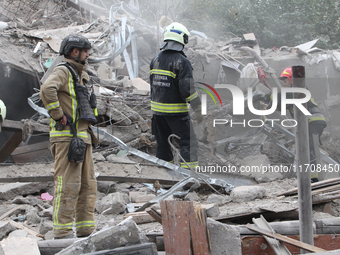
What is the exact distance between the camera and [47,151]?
6.55 meters

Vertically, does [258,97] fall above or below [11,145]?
above

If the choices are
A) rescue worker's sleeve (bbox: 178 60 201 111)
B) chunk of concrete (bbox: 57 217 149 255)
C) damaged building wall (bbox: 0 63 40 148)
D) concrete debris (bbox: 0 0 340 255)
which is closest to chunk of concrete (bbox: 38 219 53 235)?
concrete debris (bbox: 0 0 340 255)

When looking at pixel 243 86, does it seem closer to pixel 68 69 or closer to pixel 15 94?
pixel 68 69

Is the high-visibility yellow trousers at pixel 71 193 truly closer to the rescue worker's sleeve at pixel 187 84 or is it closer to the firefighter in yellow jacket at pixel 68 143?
the firefighter in yellow jacket at pixel 68 143

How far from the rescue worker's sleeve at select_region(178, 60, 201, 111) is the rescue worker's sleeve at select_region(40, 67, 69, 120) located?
1775 mm

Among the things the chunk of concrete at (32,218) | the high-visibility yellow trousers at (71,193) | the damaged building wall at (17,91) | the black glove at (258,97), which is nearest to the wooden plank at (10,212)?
the chunk of concrete at (32,218)

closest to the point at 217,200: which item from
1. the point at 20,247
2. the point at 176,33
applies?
the point at 176,33

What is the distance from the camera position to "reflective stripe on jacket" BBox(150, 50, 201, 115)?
4.62 meters

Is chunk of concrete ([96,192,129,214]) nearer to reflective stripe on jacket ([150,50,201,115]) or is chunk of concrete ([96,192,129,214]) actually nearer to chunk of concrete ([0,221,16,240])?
chunk of concrete ([0,221,16,240])

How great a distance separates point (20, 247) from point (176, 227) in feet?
3.76

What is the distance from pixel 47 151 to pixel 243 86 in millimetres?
3971

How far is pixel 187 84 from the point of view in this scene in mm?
4555

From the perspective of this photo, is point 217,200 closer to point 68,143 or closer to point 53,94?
point 68,143

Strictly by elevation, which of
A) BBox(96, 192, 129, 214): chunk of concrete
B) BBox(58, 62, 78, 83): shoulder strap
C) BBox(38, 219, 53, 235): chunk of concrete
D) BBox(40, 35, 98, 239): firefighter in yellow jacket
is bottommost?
BBox(38, 219, 53, 235): chunk of concrete
